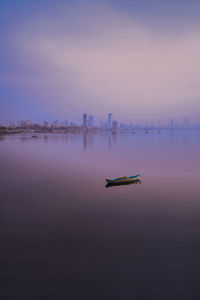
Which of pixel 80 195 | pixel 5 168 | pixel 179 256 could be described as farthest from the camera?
pixel 5 168

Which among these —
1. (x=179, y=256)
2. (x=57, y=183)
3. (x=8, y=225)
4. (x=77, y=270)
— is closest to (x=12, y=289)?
(x=77, y=270)

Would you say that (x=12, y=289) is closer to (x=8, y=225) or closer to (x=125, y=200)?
(x=8, y=225)

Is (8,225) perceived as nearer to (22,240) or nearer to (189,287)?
(22,240)

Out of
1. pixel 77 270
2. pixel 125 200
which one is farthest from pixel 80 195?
pixel 77 270

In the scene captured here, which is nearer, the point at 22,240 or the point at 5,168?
the point at 22,240

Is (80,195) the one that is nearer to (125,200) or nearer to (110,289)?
(125,200)

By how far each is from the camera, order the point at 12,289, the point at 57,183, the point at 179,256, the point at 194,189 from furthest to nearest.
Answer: the point at 57,183
the point at 194,189
the point at 179,256
the point at 12,289

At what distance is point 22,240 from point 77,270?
3.69 meters

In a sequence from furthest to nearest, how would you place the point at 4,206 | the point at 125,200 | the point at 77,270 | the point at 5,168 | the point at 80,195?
the point at 5,168, the point at 80,195, the point at 125,200, the point at 4,206, the point at 77,270

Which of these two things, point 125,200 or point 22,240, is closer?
point 22,240

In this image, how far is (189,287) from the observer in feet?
22.6

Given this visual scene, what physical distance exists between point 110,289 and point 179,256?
3.65 meters

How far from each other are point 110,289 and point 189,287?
2.91 metres

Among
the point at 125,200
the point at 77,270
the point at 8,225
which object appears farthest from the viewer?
the point at 125,200
